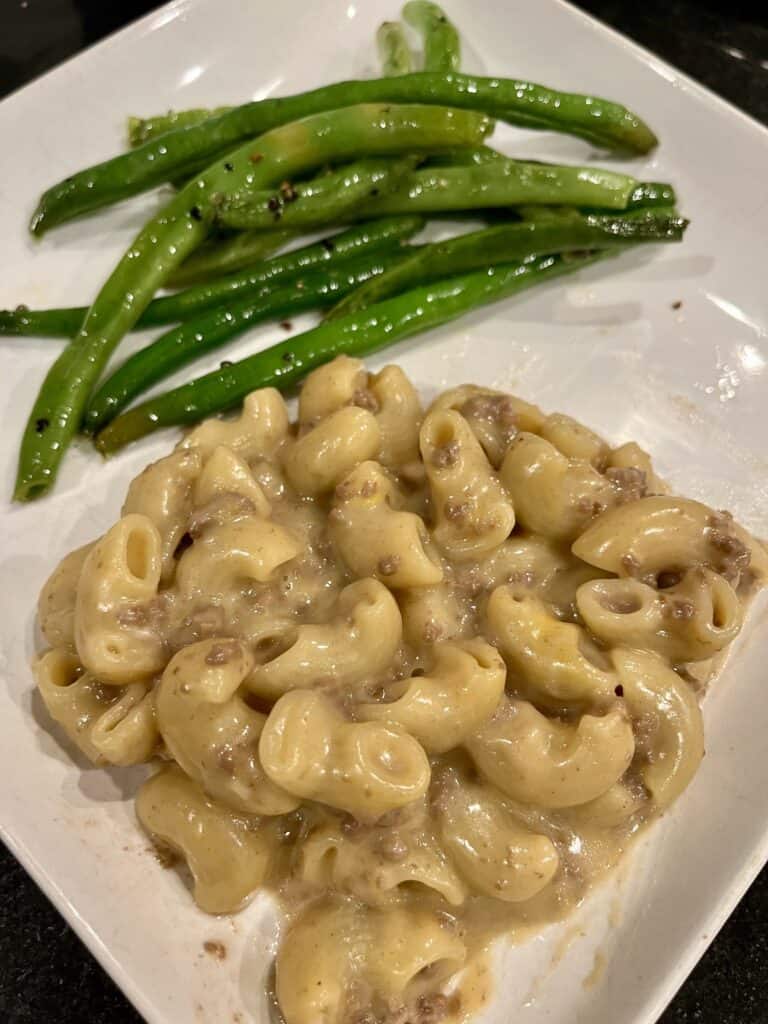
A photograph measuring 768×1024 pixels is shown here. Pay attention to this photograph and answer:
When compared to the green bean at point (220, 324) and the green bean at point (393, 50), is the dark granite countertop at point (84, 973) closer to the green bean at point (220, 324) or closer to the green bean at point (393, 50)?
the green bean at point (220, 324)

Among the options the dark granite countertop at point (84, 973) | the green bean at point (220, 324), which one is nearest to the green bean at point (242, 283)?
the green bean at point (220, 324)

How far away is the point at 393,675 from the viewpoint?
1567mm

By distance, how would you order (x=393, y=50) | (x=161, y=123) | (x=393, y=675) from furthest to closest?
(x=393, y=50), (x=161, y=123), (x=393, y=675)

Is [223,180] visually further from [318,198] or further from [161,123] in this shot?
[161,123]

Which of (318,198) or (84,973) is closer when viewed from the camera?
(84,973)

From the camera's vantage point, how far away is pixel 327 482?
1.71 metres

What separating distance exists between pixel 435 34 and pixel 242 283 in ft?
2.98

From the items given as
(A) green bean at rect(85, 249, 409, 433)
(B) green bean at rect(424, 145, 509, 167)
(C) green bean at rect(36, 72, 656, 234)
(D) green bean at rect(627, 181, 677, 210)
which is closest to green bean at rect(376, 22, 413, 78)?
(C) green bean at rect(36, 72, 656, 234)

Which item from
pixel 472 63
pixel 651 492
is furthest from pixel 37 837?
pixel 472 63

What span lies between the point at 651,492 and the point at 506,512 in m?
0.37

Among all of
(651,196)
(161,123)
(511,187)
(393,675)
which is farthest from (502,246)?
(393,675)

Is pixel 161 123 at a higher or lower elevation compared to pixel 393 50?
lower

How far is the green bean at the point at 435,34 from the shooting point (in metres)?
2.36

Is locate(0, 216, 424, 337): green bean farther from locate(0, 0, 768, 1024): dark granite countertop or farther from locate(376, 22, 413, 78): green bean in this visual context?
locate(0, 0, 768, 1024): dark granite countertop
